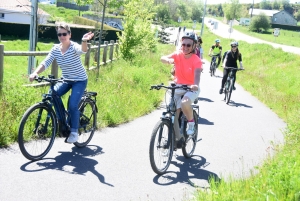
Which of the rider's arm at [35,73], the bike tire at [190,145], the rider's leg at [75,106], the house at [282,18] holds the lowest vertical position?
the bike tire at [190,145]

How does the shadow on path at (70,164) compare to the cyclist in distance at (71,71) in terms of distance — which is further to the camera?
the cyclist in distance at (71,71)

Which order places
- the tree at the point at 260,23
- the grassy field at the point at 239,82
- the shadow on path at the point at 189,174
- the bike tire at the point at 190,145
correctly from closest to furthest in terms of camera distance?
1. the grassy field at the point at 239,82
2. the shadow on path at the point at 189,174
3. the bike tire at the point at 190,145
4. the tree at the point at 260,23

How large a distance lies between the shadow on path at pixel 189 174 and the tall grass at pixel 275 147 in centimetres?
41

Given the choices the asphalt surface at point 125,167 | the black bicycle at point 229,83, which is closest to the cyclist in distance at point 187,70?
the asphalt surface at point 125,167

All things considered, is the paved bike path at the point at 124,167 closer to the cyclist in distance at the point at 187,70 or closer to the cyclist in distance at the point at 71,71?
the cyclist in distance at the point at 71,71

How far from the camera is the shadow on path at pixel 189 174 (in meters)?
5.96

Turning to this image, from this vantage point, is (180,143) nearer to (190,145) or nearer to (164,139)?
(164,139)

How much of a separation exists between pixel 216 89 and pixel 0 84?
1129 centimetres

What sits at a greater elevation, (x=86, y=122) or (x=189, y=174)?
(x=86, y=122)

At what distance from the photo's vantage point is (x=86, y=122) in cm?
716

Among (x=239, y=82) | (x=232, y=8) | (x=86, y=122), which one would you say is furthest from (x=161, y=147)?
(x=232, y=8)

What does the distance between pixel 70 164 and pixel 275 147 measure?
3731mm

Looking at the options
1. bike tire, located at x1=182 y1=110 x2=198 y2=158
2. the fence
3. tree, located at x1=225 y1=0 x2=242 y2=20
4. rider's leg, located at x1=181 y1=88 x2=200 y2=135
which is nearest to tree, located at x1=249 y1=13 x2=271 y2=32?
tree, located at x1=225 y1=0 x2=242 y2=20

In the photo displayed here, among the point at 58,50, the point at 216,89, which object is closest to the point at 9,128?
the point at 58,50
